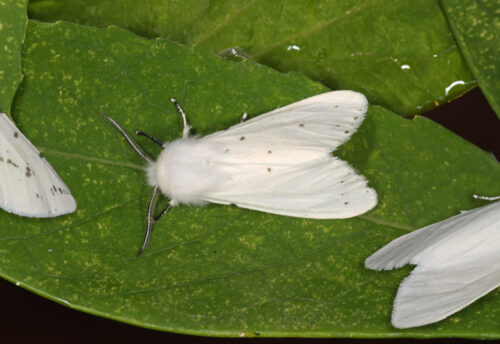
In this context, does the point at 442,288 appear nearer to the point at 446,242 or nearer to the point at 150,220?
the point at 446,242

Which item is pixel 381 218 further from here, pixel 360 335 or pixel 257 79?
pixel 257 79

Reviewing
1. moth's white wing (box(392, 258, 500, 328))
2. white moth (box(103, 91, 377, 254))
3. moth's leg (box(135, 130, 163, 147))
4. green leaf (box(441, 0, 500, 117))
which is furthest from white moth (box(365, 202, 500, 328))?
moth's leg (box(135, 130, 163, 147))

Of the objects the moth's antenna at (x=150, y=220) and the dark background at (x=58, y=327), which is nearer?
the moth's antenna at (x=150, y=220)

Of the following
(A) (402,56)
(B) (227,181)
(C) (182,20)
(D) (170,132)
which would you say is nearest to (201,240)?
(B) (227,181)

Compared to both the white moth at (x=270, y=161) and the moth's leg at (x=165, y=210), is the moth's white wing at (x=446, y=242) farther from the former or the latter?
the moth's leg at (x=165, y=210)

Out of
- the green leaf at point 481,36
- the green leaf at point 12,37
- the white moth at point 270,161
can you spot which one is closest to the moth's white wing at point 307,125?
the white moth at point 270,161

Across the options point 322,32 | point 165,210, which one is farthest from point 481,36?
point 165,210
